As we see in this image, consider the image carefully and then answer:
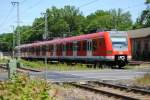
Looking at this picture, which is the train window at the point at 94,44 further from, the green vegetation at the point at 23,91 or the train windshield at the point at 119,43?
the green vegetation at the point at 23,91

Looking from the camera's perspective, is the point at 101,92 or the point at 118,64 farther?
the point at 118,64

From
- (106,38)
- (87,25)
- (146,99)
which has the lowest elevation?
(146,99)

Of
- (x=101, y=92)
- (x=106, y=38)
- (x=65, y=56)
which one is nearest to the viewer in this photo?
(x=101, y=92)

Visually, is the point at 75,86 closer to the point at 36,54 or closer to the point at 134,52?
the point at 36,54

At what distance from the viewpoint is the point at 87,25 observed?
139 meters

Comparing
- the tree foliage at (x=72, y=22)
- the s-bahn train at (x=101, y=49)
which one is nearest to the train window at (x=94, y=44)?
the s-bahn train at (x=101, y=49)

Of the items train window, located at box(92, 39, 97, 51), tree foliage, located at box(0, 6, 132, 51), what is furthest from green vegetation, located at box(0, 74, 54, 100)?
tree foliage, located at box(0, 6, 132, 51)

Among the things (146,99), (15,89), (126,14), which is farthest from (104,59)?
(126,14)

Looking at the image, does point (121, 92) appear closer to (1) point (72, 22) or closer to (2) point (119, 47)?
(2) point (119, 47)

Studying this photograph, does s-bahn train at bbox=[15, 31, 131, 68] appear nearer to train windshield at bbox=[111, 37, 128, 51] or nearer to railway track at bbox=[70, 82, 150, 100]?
train windshield at bbox=[111, 37, 128, 51]

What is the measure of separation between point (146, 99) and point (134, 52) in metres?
58.1

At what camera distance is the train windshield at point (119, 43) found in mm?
40069

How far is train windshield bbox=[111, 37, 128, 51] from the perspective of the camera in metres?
40.1

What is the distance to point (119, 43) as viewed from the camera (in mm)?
40438
